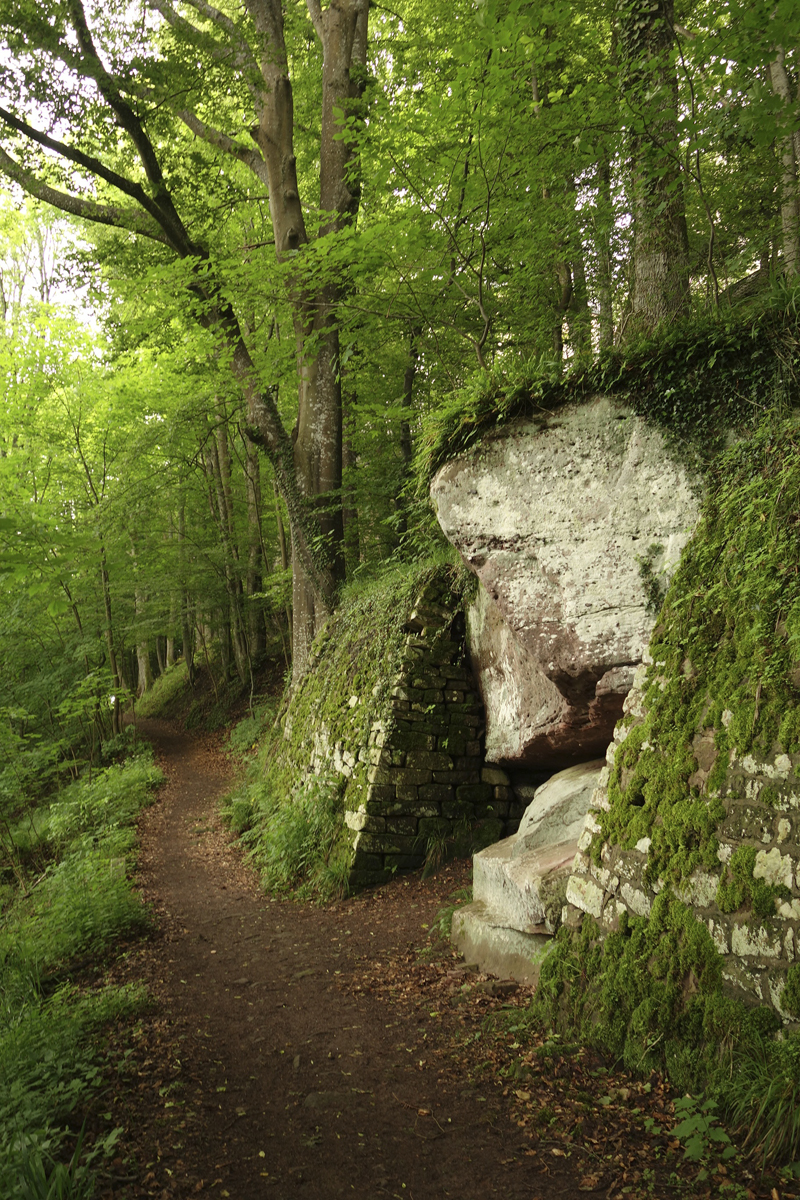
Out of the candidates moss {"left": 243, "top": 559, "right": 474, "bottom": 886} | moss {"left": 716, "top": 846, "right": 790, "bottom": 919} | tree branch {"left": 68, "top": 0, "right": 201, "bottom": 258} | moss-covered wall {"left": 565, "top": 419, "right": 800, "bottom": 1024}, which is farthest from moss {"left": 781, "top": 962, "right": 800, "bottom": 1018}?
tree branch {"left": 68, "top": 0, "right": 201, "bottom": 258}

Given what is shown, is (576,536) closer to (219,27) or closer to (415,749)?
(415,749)

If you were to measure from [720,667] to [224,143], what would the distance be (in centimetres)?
1096

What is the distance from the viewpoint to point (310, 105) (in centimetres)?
1239

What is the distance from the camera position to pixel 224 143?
10469mm

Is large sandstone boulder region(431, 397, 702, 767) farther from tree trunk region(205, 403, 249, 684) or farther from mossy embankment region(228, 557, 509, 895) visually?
tree trunk region(205, 403, 249, 684)

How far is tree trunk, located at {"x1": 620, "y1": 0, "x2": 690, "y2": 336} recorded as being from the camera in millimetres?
4992

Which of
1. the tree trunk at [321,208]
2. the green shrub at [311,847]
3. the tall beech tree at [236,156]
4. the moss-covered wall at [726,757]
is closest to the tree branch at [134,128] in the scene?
the tall beech tree at [236,156]

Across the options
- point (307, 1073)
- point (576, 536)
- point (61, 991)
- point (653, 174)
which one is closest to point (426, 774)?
point (576, 536)

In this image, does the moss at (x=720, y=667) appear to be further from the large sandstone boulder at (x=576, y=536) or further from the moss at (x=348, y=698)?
the moss at (x=348, y=698)

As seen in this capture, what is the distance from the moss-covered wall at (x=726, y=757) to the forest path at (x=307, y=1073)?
3.52ft

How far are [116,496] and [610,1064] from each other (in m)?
12.1

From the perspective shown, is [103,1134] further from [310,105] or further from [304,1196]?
[310,105]

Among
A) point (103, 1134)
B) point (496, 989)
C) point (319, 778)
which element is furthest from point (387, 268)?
point (103, 1134)

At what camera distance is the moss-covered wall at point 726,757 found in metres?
2.71
